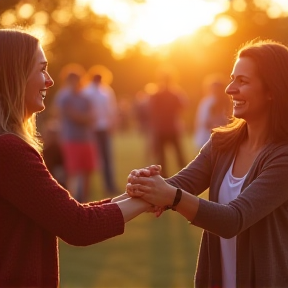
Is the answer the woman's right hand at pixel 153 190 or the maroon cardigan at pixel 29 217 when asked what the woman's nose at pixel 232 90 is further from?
the maroon cardigan at pixel 29 217

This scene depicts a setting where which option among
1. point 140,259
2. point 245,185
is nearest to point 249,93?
point 245,185

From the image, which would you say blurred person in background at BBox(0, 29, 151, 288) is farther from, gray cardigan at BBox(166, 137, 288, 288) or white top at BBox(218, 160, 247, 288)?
white top at BBox(218, 160, 247, 288)

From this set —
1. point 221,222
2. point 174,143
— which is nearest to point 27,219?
point 221,222

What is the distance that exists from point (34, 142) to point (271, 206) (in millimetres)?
1113

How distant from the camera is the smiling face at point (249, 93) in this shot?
139 inches

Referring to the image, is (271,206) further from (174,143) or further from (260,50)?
(174,143)

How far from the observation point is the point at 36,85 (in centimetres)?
316

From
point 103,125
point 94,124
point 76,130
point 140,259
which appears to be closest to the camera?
point 140,259

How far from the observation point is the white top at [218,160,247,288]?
11.5ft

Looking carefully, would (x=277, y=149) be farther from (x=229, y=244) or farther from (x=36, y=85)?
(x=36, y=85)

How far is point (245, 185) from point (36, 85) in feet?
3.56

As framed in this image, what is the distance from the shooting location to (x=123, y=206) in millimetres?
3279

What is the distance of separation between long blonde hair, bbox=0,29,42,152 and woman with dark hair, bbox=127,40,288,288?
0.75m

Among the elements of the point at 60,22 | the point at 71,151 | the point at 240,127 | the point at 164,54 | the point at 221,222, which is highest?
the point at 164,54
